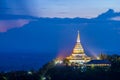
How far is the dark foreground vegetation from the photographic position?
137ft

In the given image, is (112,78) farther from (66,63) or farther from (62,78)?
(66,63)

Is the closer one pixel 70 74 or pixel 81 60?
pixel 70 74

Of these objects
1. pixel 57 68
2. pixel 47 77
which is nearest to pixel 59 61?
pixel 57 68

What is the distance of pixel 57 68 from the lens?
47.3 metres

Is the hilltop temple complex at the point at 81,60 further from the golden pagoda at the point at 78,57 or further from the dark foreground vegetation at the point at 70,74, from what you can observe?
the dark foreground vegetation at the point at 70,74

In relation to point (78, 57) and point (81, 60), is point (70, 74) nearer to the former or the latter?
point (81, 60)

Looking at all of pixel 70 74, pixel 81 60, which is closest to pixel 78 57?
pixel 81 60

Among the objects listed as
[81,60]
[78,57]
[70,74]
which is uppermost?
[70,74]

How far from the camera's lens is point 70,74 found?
44.2 meters

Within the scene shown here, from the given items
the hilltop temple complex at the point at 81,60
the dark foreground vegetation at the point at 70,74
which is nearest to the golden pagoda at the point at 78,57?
the hilltop temple complex at the point at 81,60

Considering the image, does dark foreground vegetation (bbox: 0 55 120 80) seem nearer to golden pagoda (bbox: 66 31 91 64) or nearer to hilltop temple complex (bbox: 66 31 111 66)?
hilltop temple complex (bbox: 66 31 111 66)

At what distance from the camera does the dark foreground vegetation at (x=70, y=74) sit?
137 feet

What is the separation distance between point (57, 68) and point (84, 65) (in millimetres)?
4044

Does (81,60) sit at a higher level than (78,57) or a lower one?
lower
